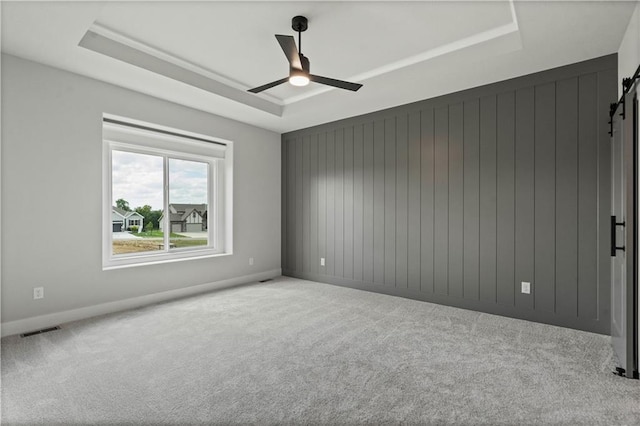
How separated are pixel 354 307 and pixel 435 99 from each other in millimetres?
2755

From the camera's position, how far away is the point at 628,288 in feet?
7.18

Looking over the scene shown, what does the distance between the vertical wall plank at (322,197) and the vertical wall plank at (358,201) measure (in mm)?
557

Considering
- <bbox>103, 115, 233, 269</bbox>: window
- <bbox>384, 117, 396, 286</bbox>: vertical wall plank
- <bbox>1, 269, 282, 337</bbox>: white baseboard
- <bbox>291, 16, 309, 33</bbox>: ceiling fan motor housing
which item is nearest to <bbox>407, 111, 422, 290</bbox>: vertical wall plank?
<bbox>384, 117, 396, 286</bbox>: vertical wall plank

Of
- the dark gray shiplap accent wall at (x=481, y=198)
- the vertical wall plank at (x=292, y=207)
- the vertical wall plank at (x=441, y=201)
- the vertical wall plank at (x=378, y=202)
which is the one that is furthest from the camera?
the vertical wall plank at (x=292, y=207)

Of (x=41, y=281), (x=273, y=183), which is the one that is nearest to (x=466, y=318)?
(x=273, y=183)

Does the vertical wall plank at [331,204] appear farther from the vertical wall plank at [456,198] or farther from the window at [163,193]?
the vertical wall plank at [456,198]

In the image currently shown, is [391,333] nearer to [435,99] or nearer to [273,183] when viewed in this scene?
[435,99]

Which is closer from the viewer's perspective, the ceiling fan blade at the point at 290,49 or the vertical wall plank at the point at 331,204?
the ceiling fan blade at the point at 290,49

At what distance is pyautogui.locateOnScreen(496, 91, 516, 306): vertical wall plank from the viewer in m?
3.53

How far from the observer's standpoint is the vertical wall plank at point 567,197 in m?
3.17

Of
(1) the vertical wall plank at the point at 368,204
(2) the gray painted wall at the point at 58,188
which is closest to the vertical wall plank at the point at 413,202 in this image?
(1) the vertical wall plank at the point at 368,204

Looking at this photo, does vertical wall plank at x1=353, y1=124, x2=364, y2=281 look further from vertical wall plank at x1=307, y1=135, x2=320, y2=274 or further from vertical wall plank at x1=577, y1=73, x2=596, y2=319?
vertical wall plank at x1=577, y1=73, x2=596, y2=319

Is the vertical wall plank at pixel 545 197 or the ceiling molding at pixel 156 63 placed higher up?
the ceiling molding at pixel 156 63

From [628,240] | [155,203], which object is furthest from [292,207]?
[628,240]
